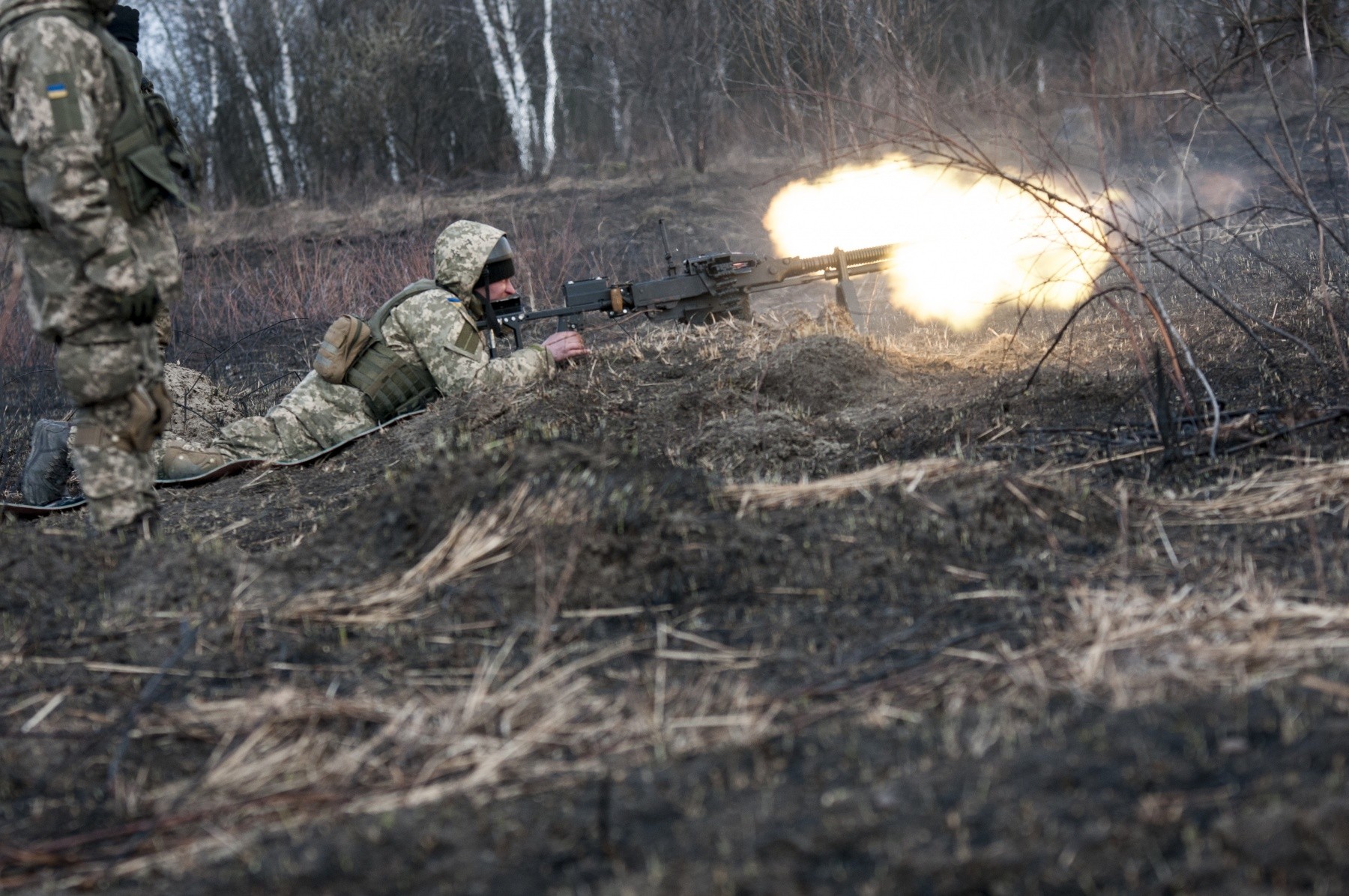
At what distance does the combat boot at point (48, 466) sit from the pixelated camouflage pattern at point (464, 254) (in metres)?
2.15

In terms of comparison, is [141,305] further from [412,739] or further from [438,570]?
[412,739]

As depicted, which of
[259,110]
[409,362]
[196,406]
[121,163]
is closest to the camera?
[121,163]

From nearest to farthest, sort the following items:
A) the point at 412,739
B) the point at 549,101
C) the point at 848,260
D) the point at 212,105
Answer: the point at 412,739 → the point at 848,260 → the point at 549,101 → the point at 212,105

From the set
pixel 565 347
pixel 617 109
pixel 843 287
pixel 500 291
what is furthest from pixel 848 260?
pixel 617 109

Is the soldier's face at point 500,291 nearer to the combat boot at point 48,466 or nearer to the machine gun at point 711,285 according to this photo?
the machine gun at point 711,285

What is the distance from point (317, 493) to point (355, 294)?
6.60 meters

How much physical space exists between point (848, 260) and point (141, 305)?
472cm

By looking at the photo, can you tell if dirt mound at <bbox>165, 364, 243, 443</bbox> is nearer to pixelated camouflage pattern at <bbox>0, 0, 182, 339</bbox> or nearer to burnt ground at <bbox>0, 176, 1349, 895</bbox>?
burnt ground at <bbox>0, 176, 1349, 895</bbox>

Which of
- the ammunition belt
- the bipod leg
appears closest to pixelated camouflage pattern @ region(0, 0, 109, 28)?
the ammunition belt

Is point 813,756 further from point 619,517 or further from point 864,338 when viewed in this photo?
point 864,338

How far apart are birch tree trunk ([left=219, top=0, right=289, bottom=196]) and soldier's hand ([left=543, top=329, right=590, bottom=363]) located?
51.7ft

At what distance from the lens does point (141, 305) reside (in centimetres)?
469

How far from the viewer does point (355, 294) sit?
12453 millimetres

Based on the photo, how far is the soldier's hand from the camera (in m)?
7.31
